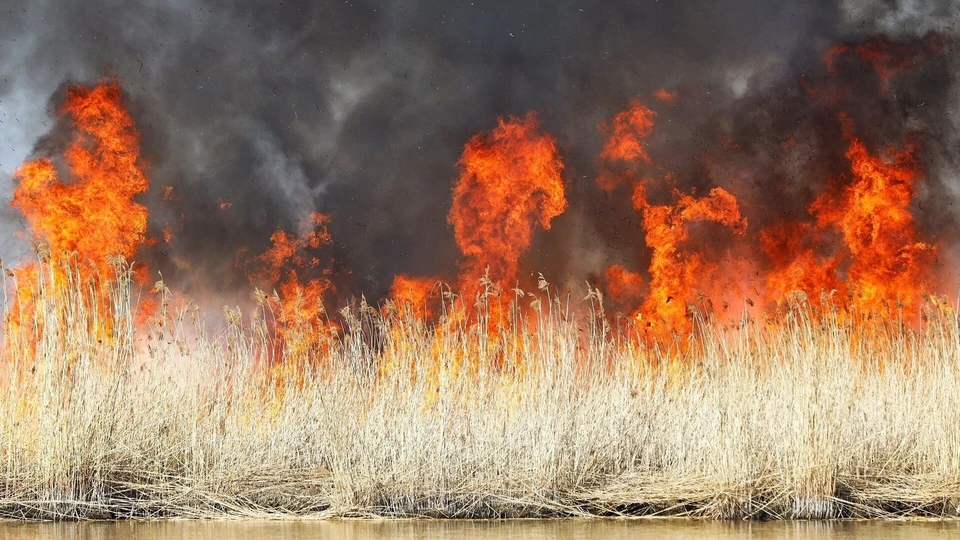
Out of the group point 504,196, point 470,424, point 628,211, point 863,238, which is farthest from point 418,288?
point 470,424

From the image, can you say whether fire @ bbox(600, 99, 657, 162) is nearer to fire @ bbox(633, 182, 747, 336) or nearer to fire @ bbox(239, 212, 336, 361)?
fire @ bbox(633, 182, 747, 336)

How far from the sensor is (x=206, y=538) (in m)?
5.48

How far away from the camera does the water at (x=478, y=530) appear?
550cm

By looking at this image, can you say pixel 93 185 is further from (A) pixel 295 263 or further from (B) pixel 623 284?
(B) pixel 623 284

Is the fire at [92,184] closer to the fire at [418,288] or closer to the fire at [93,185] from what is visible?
the fire at [93,185]

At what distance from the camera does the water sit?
5.50 meters

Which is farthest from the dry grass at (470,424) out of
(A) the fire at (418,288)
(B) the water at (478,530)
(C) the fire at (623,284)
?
(C) the fire at (623,284)

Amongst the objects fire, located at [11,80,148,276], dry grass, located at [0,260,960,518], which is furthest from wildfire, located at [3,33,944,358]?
dry grass, located at [0,260,960,518]

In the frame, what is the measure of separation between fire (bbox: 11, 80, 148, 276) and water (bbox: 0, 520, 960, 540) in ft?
34.1

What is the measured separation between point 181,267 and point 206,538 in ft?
38.1

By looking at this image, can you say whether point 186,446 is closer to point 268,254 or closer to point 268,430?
point 268,430

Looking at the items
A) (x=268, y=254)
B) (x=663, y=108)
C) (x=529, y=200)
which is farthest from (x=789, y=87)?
(x=268, y=254)

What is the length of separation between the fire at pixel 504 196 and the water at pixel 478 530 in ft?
33.2

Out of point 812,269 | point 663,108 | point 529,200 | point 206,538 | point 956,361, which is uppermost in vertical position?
point 663,108
